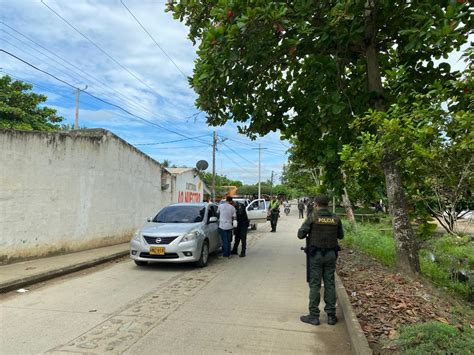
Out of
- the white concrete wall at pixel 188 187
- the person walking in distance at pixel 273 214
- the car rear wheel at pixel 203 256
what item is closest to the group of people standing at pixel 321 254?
the car rear wheel at pixel 203 256

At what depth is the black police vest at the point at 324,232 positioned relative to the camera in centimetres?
544

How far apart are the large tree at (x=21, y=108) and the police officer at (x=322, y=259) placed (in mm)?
22947

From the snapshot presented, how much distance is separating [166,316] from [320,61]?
563cm

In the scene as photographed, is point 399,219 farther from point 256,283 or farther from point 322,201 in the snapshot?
point 256,283

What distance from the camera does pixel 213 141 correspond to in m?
31.5

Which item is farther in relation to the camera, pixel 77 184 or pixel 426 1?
pixel 77 184

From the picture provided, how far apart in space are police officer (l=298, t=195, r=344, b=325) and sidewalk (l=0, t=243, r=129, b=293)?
17.4 feet

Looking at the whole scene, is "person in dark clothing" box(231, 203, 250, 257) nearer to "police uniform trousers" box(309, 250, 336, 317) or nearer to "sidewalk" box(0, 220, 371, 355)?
"sidewalk" box(0, 220, 371, 355)

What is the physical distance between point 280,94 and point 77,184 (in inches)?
246

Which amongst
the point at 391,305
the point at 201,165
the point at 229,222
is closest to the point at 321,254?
the point at 391,305

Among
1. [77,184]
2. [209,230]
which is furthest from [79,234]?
[209,230]

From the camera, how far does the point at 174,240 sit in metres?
9.01

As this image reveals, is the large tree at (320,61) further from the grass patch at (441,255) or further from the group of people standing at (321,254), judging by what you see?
the grass patch at (441,255)

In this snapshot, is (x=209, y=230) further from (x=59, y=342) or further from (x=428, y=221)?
(x=59, y=342)
